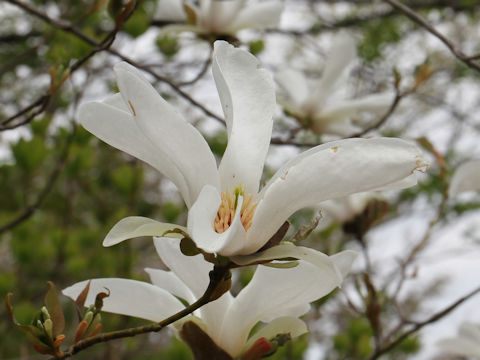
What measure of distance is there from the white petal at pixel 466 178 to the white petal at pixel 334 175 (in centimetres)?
54

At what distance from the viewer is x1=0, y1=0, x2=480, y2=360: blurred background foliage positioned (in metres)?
1.08

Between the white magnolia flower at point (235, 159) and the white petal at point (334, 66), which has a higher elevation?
the white magnolia flower at point (235, 159)

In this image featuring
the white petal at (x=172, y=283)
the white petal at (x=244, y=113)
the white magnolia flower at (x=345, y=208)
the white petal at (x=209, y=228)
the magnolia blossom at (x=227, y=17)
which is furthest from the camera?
the white magnolia flower at (x=345, y=208)

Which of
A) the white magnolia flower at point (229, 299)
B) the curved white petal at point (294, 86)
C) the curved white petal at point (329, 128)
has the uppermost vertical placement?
the white magnolia flower at point (229, 299)

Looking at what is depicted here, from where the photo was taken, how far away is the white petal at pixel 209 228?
0.36 meters

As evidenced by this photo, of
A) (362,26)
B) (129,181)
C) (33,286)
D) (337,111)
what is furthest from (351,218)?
(362,26)

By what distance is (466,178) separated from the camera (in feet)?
2.99

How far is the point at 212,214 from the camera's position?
1.28 ft

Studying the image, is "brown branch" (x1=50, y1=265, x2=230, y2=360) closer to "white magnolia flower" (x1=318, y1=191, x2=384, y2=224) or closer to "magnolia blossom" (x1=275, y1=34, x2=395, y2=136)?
"magnolia blossom" (x1=275, y1=34, x2=395, y2=136)

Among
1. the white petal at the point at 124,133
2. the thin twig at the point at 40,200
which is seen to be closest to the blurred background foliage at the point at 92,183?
the thin twig at the point at 40,200

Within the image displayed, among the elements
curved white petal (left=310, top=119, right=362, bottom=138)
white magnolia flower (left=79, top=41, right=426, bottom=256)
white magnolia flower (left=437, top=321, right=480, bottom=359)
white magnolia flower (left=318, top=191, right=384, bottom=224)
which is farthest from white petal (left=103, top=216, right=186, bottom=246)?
white magnolia flower (left=318, top=191, right=384, bottom=224)

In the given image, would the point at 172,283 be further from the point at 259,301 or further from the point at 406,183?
the point at 406,183

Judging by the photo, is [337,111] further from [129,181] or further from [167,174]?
[167,174]

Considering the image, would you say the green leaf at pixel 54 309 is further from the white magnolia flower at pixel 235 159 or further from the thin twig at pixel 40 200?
the thin twig at pixel 40 200
